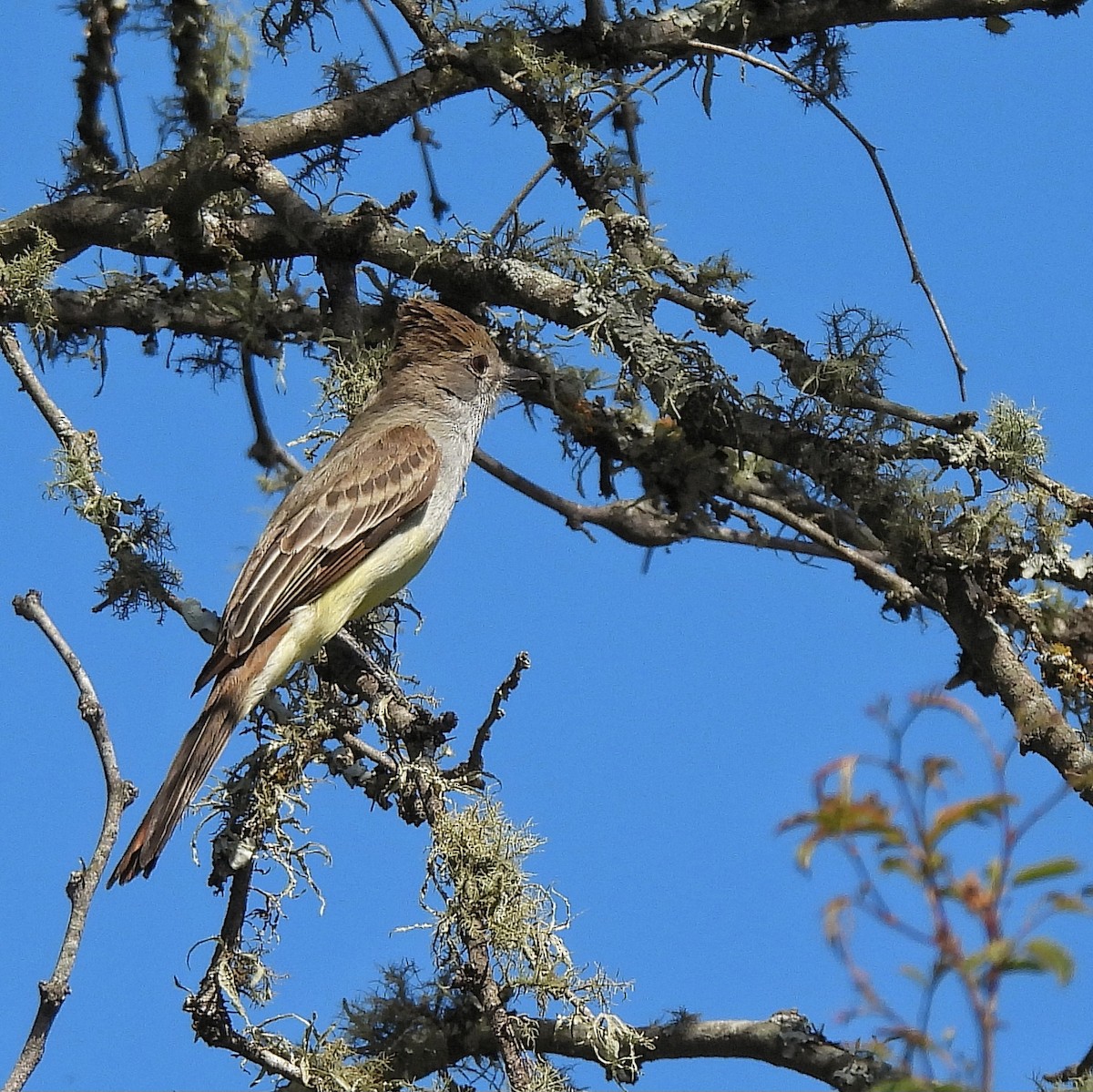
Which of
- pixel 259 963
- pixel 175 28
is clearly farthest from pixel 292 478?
pixel 259 963

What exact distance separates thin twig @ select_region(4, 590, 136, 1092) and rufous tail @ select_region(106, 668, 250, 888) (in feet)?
1.67

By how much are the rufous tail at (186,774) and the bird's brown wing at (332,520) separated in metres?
0.29

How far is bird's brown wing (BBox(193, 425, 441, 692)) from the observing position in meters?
4.40

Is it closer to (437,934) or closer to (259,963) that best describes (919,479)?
(437,934)

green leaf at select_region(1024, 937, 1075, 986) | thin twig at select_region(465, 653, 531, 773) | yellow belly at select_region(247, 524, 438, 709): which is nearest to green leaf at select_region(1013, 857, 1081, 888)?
green leaf at select_region(1024, 937, 1075, 986)

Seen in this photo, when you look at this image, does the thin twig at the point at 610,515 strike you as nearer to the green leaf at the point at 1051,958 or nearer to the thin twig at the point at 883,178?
the thin twig at the point at 883,178

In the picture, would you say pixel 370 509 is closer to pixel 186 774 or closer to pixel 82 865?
pixel 186 774

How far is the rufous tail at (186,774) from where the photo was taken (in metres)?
3.58

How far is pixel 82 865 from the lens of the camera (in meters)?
3.03

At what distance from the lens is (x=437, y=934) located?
3.21m

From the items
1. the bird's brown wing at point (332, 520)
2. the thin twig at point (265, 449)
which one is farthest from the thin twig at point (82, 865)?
the thin twig at point (265, 449)

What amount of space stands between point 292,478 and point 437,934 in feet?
7.36

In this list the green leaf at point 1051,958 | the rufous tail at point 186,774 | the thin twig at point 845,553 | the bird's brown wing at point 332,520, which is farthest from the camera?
the thin twig at point 845,553

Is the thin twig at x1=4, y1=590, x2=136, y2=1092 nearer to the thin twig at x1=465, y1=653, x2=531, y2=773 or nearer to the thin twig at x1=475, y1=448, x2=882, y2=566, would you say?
the thin twig at x1=465, y1=653, x2=531, y2=773
